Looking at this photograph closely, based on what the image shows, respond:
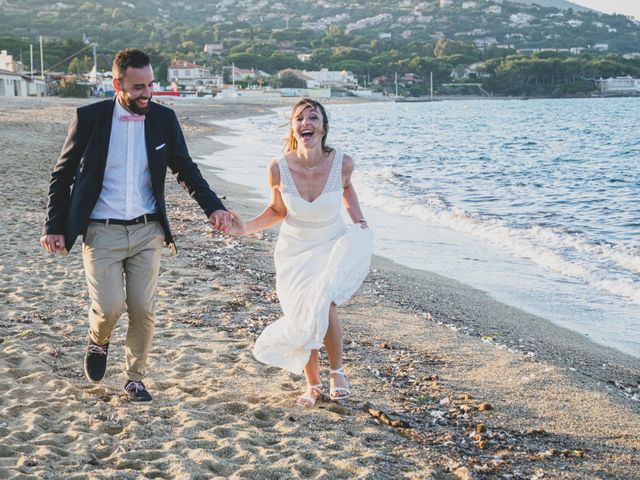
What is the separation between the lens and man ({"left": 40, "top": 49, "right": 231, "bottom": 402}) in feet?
13.4

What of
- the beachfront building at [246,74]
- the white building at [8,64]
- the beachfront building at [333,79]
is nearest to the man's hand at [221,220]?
the white building at [8,64]

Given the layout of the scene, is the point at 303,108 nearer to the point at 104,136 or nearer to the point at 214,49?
the point at 104,136

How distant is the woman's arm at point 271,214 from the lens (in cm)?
443

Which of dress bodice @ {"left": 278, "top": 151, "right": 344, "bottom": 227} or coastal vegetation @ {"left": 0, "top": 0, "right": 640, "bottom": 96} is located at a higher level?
coastal vegetation @ {"left": 0, "top": 0, "right": 640, "bottom": 96}

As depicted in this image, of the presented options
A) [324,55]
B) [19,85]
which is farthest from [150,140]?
[324,55]

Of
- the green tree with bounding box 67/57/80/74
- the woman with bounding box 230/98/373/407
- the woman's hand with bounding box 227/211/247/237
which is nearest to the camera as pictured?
the woman with bounding box 230/98/373/407

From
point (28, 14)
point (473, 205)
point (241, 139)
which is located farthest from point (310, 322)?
point (28, 14)

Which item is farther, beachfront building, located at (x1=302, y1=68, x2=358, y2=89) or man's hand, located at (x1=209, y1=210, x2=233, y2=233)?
beachfront building, located at (x1=302, y1=68, x2=358, y2=89)

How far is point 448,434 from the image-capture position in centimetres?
416

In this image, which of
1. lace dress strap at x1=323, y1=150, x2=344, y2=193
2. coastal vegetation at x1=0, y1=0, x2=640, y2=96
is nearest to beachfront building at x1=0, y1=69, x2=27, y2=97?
coastal vegetation at x1=0, y1=0, x2=640, y2=96

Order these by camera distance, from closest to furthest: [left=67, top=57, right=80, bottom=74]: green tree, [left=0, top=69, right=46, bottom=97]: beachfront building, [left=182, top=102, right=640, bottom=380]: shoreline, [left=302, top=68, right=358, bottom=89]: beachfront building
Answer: [left=182, top=102, right=640, bottom=380]: shoreline, [left=0, top=69, right=46, bottom=97]: beachfront building, [left=67, top=57, right=80, bottom=74]: green tree, [left=302, top=68, right=358, bottom=89]: beachfront building

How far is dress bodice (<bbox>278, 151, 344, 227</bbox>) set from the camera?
430 centimetres

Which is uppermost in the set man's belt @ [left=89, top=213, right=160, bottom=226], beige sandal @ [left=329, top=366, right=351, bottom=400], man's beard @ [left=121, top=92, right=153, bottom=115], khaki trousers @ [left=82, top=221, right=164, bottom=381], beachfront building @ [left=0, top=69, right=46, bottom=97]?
beachfront building @ [left=0, top=69, right=46, bottom=97]

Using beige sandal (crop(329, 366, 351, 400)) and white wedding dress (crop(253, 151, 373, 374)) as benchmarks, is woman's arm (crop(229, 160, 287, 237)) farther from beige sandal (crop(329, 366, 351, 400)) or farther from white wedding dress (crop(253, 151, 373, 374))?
beige sandal (crop(329, 366, 351, 400))
